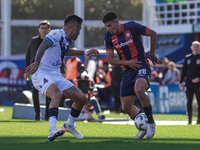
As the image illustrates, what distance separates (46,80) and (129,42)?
1.59m

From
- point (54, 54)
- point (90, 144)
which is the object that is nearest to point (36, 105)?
point (54, 54)

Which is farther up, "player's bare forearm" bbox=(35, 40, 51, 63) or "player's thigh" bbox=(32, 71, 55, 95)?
"player's bare forearm" bbox=(35, 40, 51, 63)

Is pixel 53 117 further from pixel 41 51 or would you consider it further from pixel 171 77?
pixel 171 77

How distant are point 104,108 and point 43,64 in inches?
397

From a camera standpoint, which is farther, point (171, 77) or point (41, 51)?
point (171, 77)

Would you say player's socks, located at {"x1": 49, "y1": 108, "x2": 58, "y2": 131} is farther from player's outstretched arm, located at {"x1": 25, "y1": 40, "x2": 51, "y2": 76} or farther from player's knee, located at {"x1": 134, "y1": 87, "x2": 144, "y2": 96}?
player's knee, located at {"x1": 134, "y1": 87, "x2": 144, "y2": 96}

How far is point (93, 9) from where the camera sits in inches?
1149

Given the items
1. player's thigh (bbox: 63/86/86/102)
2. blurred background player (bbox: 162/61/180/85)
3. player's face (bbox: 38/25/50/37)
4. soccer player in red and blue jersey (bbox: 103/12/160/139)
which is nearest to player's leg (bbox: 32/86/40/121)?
player's face (bbox: 38/25/50/37)

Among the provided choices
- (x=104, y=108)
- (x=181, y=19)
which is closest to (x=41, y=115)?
(x=104, y=108)

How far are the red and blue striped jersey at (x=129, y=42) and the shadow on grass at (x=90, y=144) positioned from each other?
1452mm

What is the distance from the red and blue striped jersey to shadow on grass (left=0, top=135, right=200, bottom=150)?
1.45m

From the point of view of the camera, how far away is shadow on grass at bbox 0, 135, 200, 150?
5871mm

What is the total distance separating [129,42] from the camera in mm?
7434

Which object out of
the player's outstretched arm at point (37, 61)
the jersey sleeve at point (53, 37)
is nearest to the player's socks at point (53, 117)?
the player's outstretched arm at point (37, 61)
